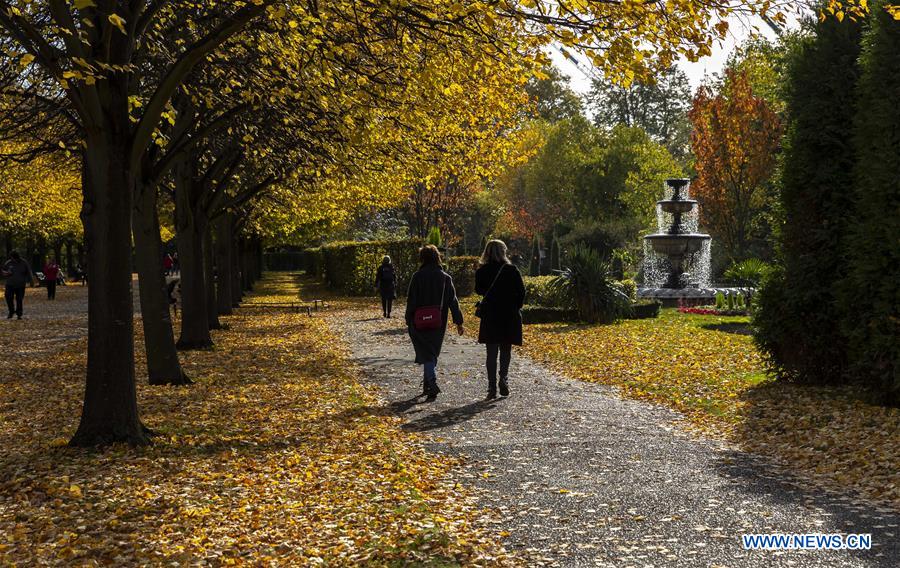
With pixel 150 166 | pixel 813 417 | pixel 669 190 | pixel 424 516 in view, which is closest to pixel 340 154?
pixel 150 166

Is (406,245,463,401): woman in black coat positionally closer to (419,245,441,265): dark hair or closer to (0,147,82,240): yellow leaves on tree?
(419,245,441,265): dark hair

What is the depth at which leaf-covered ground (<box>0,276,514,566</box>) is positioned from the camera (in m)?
5.06

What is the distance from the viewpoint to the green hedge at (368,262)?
34.3 meters

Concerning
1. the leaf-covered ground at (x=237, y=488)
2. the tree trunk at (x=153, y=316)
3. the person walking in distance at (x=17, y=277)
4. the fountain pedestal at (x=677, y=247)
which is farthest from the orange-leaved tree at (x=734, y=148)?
the leaf-covered ground at (x=237, y=488)

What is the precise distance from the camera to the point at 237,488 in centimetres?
647

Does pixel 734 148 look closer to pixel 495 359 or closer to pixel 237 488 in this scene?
pixel 495 359

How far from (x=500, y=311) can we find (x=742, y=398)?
2.94m

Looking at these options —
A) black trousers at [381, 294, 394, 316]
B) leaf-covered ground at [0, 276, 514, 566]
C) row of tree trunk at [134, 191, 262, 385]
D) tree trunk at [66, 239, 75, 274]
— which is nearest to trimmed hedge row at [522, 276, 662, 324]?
black trousers at [381, 294, 394, 316]

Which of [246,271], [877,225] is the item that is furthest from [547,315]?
[246,271]

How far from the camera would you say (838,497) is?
237 inches

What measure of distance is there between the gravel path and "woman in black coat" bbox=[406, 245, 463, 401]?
0.41m

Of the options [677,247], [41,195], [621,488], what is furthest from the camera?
[41,195]

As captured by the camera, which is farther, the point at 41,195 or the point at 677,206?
the point at 41,195

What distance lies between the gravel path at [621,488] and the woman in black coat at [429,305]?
414mm
